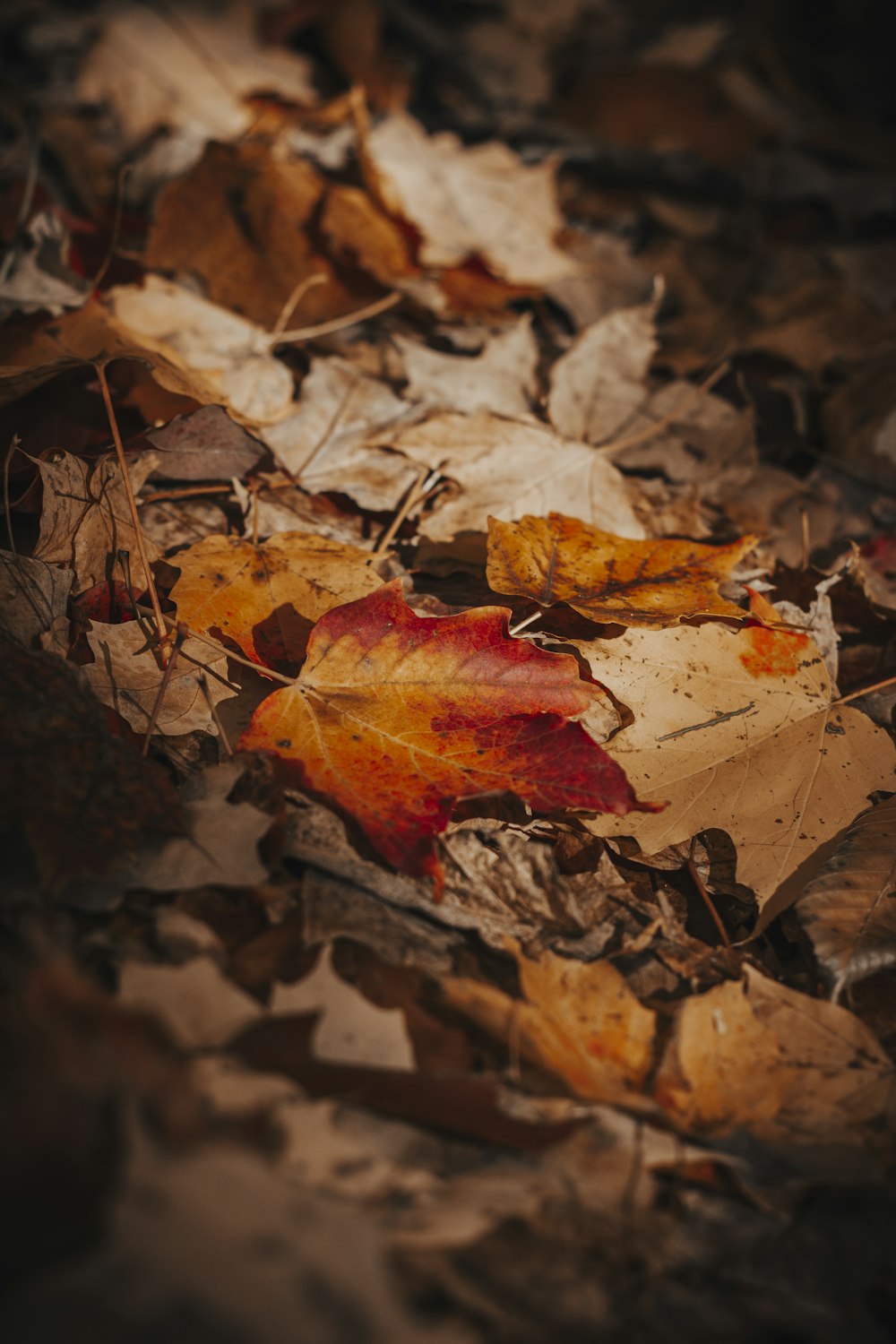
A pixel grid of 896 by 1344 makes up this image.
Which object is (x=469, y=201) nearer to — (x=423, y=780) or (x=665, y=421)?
(x=665, y=421)

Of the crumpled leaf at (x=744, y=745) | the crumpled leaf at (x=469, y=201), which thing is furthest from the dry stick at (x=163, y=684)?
the crumpled leaf at (x=469, y=201)

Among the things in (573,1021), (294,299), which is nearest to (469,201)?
(294,299)

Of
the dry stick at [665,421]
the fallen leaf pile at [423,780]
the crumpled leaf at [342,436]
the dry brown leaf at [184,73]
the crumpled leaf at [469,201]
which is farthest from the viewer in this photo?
the dry brown leaf at [184,73]

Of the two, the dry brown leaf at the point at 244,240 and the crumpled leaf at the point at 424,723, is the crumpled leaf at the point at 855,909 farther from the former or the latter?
the dry brown leaf at the point at 244,240

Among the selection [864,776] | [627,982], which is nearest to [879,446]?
[864,776]

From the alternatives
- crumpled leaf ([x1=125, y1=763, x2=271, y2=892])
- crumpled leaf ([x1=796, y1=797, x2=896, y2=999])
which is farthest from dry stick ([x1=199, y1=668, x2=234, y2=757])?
crumpled leaf ([x1=796, y1=797, x2=896, y2=999])

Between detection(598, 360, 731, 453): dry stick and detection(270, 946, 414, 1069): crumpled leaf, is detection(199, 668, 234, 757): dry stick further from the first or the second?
detection(598, 360, 731, 453): dry stick
